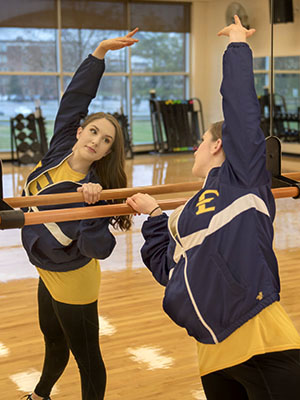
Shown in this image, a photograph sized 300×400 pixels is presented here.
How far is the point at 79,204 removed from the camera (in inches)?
93.4

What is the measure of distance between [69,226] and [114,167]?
0.30 m

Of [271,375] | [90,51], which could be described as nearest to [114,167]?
[271,375]

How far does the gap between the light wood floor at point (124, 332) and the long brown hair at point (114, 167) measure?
992mm

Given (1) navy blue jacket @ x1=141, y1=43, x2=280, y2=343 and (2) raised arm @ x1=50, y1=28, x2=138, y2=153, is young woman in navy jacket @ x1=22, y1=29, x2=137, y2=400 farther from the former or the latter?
(1) navy blue jacket @ x1=141, y1=43, x2=280, y2=343

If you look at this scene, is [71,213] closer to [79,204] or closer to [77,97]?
[79,204]

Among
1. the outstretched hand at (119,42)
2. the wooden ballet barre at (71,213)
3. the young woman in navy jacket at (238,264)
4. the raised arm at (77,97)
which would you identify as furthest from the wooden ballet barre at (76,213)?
the outstretched hand at (119,42)

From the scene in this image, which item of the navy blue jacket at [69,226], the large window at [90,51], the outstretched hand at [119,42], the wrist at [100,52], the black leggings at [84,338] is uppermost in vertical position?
the large window at [90,51]

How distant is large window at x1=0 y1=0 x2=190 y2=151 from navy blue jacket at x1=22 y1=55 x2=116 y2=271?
9270 millimetres

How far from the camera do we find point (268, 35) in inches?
429

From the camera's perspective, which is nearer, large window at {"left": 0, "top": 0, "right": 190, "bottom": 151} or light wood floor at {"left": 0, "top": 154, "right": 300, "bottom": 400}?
light wood floor at {"left": 0, "top": 154, "right": 300, "bottom": 400}

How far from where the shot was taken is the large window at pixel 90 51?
11305 mm

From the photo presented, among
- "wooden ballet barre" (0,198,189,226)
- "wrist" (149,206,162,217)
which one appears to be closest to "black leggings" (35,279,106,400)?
"wooden ballet barre" (0,198,189,226)

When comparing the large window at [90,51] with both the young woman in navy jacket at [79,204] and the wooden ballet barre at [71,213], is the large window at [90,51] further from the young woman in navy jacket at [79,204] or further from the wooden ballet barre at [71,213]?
the wooden ballet barre at [71,213]

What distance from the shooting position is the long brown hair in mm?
2240
